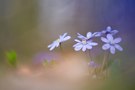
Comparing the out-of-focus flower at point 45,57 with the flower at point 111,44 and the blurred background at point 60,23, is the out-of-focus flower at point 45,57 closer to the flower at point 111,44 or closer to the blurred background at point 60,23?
the blurred background at point 60,23

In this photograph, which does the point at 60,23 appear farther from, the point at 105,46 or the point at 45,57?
the point at 105,46

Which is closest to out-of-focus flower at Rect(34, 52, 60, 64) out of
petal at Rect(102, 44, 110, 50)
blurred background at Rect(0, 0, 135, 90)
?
blurred background at Rect(0, 0, 135, 90)

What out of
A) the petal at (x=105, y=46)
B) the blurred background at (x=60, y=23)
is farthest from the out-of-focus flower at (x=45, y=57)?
the petal at (x=105, y=46)

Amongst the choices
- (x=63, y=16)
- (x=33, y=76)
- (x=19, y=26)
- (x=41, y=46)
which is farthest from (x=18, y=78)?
(x=19, y=26)

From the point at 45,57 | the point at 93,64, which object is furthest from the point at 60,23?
the point at 93,64

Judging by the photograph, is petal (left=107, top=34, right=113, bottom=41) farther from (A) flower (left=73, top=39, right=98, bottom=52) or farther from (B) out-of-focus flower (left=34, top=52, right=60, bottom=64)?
(B) out-of-focus flower (left=34, top=52, right=60, bottom=64)

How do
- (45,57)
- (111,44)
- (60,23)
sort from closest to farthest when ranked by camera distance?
1. (111,44)
2. (45,57)
3. (60,23)

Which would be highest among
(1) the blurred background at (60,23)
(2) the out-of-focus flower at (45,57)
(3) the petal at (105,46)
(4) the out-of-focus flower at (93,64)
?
(1) the blurred background at (60,23)

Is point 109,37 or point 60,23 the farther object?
point 60,23

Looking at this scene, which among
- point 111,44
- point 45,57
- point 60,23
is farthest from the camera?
point 60,23
